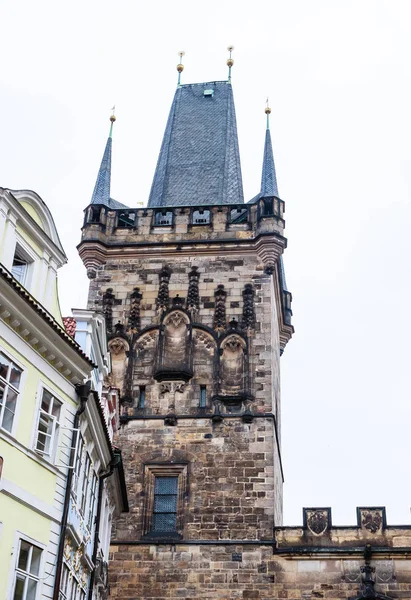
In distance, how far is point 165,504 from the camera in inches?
822

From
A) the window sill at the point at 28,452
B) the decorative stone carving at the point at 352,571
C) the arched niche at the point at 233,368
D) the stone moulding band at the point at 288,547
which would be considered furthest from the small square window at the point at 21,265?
the decorative stone carving at the point at 352,571

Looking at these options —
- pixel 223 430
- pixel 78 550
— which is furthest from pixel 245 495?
pixel 78 550

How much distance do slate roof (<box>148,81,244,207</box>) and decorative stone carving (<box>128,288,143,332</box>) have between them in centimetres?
372

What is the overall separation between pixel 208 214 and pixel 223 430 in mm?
6230

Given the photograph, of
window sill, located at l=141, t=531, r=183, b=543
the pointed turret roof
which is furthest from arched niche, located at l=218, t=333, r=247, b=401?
the pointed turret roof

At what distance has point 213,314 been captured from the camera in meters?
→ 23.1

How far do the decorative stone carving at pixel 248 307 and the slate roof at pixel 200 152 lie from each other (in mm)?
3681

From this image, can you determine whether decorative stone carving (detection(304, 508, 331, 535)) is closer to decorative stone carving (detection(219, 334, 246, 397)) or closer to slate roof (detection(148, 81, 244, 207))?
decorative stone carving (detection(219, 334, 246, 397))

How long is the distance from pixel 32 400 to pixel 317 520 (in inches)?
414

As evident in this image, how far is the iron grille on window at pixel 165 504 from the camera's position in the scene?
20.6 metres

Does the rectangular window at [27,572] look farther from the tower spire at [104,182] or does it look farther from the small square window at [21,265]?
the tower spire at [104,182]

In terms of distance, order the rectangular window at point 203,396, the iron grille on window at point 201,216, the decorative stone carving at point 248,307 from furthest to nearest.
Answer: the iron grille on window at point 201,216
the decorative stone carving at point 248,307
the rectangular window at point 203,396

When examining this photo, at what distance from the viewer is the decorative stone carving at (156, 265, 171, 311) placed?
23.4 meters

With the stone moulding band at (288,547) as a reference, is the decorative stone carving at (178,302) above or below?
Result: above
